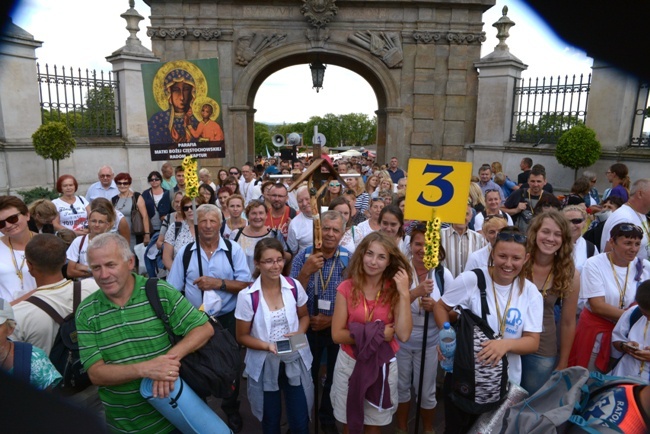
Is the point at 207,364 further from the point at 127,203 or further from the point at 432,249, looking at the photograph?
the point at 127,203

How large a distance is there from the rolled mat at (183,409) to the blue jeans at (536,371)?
83.8 inches

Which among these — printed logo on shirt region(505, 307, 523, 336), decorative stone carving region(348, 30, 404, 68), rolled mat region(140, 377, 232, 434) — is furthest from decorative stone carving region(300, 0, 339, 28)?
rolled mat region(140, 377, 232, 434)

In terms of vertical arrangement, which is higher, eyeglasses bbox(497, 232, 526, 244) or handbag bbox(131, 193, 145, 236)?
eyeglasses bbox(497, 232, 526, 244)

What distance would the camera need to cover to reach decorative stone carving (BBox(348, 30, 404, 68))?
13891mm

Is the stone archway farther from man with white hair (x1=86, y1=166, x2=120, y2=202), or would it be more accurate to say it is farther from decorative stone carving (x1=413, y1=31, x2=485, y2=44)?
man with white hair (x1=86, y1=166, x2=120, y2=202)

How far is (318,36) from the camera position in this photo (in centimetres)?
1388

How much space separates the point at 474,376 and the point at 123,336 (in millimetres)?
1987

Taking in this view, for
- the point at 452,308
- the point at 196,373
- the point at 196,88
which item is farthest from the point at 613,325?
the point at 196,88

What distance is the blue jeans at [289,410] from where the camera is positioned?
3.27m

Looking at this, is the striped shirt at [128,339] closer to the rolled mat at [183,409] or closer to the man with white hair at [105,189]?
the rolled mat at [183,409]

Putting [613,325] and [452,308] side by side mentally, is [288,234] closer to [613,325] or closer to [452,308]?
[452,308]

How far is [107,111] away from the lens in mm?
11633

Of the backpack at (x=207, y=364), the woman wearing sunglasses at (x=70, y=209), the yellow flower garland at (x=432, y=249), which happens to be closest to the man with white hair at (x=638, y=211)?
the yellow flower garland at (x=432, y=249)

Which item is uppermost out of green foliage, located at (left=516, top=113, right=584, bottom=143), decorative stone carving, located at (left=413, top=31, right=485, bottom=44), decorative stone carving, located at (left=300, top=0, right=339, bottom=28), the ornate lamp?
decorative stone carving, located at (left=300, top=0, right=339, bottom=28)
